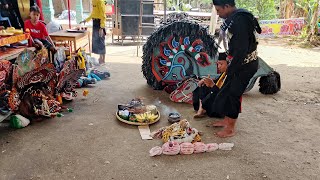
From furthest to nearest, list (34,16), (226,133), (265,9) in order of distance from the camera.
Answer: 1. (265,9)
2. (34,16)
3. (226,133)

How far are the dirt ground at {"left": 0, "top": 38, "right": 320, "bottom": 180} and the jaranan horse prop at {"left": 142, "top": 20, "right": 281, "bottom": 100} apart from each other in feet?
1.06

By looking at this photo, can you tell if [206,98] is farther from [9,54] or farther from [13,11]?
[13,11]

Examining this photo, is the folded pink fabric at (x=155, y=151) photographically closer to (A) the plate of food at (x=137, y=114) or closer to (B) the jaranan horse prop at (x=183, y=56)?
(A) the plate of food at (x=137, y=114)

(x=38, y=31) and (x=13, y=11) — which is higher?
(x=13, y=11)

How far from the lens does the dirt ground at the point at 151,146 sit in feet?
9.50

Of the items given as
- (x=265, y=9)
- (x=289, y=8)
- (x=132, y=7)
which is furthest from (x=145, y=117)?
(x=265, y=9)

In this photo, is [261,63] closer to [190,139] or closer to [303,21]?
[190,139]

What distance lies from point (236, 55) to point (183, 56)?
6.32 feet

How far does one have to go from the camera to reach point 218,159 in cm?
315

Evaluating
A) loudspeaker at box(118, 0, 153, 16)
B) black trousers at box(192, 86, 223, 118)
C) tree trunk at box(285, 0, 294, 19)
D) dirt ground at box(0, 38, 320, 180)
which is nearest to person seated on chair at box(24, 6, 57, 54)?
dirt ground at box(0, 38, 320, 180)

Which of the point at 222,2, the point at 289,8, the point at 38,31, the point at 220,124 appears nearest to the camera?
the point at 222,2

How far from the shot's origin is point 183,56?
5.13 m

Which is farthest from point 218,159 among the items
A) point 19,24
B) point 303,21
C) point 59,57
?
point 303,21

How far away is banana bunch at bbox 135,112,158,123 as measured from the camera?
155 inches
